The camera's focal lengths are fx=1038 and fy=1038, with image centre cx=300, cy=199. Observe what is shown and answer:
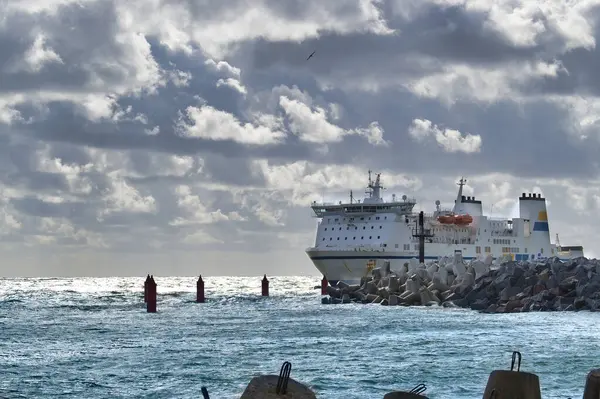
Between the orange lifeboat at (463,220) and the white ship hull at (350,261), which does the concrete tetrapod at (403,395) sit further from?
the orange lifeboat at (463,220)

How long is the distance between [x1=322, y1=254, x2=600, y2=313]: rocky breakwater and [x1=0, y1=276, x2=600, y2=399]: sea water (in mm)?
2433

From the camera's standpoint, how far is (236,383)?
2092cm

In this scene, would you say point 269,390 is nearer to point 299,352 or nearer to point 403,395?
point 403,395

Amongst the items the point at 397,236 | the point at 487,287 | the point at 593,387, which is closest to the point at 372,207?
the point at 397,236

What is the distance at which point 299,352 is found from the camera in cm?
2711

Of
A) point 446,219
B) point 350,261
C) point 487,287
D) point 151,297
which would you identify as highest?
point 446,219

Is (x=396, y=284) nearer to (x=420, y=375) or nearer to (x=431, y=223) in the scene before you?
(x=431, y=223)

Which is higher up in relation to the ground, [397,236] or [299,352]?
[397,236]

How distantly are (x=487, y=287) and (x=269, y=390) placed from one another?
1596 inches

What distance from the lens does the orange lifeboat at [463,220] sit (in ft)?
270

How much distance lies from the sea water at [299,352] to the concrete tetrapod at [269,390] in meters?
9.65

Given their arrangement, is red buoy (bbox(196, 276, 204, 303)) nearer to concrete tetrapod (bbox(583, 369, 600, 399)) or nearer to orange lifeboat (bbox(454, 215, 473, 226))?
orange lifeboat (bbox(454, 215, 473, 226))

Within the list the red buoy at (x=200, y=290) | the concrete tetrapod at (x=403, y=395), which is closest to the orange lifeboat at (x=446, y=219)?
the red buoy at (x=200, y=290)

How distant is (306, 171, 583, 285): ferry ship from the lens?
75375 millimetres
